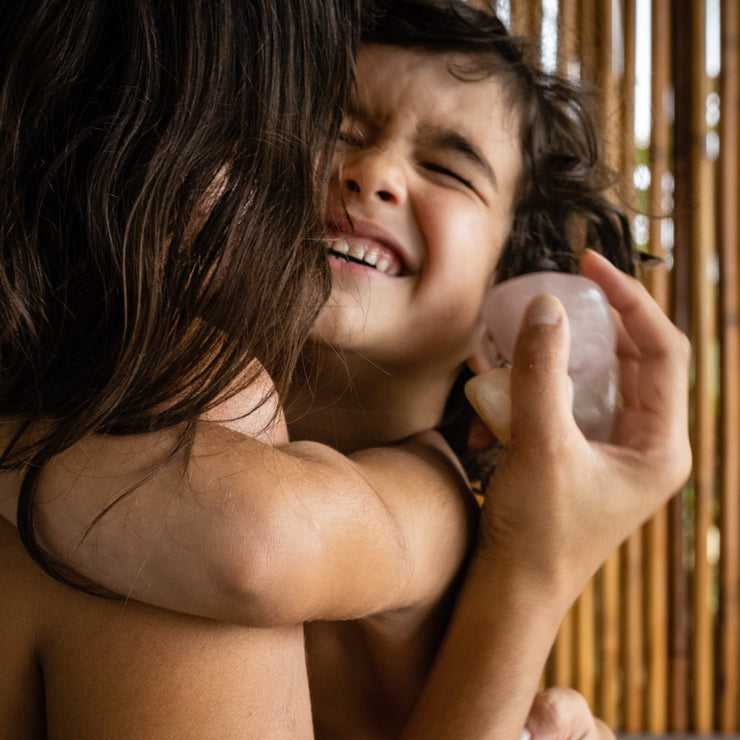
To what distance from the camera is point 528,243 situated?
1173 mm

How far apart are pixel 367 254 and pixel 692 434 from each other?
6.08 ft

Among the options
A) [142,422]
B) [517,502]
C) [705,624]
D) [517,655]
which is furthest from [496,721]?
[705,624]

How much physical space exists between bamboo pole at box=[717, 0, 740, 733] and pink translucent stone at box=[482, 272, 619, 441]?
1714 mm

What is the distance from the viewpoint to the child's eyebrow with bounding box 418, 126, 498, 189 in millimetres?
1000

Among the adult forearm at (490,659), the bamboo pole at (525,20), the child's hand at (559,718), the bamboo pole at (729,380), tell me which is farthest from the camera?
the bamboo pole at (729,380)

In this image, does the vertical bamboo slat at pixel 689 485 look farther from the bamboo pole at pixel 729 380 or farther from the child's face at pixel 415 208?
the child's face at pixel 415 208

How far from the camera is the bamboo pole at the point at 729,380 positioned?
2.50 metres

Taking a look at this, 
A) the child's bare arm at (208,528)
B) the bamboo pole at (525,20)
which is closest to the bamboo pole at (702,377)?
the bamboo pole at (525,20)

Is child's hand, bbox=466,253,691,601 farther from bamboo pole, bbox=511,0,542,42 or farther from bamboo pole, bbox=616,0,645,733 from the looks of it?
bamboo pole, bbox=616,0,645,733

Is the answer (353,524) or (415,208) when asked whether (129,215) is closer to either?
(353,524)

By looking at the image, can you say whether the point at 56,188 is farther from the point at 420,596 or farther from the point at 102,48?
the point at 420,596

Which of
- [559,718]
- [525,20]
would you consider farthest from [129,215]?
[525,20]

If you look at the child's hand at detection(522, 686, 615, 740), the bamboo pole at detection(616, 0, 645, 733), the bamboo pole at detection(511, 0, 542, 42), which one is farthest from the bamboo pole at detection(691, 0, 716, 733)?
the child's hand at detection(522, 686, 615, 740)

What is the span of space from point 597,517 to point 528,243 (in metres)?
0.46
